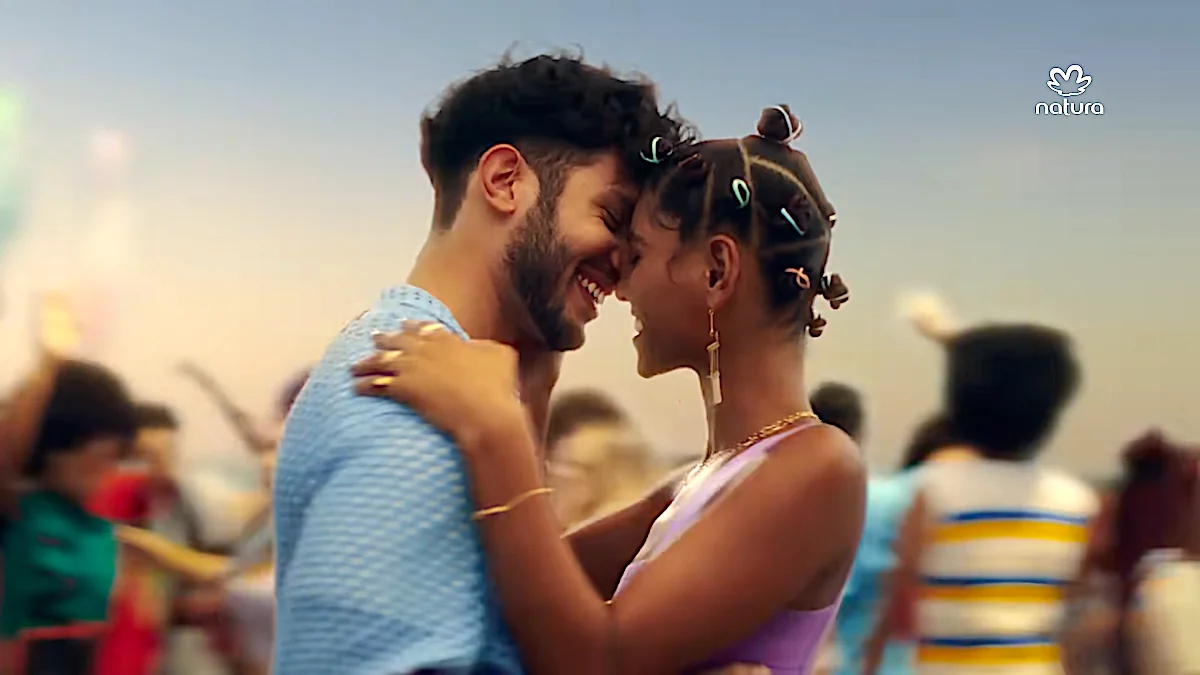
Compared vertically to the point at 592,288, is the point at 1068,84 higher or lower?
higher

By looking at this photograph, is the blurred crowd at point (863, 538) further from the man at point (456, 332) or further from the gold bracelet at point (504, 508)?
the gold bracelet at point (504, 508)

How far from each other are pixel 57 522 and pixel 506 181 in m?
1.52

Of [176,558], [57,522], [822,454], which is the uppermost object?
[822,454]

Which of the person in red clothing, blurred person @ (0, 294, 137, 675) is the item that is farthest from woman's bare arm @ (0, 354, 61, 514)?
the person in red clothing

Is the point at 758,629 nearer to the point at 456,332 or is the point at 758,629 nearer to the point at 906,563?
the point at 456,332

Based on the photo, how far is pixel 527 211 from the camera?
968mm

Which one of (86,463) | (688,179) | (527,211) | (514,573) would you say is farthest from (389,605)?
(86,463)

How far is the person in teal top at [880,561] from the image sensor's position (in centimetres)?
202

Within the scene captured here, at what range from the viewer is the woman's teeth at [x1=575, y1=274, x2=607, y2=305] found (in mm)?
1017

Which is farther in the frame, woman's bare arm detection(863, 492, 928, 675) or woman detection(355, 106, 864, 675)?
woman's bare arm detection(863, 492, 928, 675)

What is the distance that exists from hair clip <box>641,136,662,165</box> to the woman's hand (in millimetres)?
238

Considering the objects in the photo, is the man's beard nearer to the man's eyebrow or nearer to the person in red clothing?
the man's eyebrow

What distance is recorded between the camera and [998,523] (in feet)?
6.21

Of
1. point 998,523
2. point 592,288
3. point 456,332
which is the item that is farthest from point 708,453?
point 998,523
